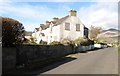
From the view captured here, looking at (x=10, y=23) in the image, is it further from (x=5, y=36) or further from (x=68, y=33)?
(x=68, y=33)

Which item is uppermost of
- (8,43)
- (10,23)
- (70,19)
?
(70,19)

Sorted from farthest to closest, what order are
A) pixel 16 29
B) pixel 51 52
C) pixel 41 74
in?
pixel 51 52 → pixel 16 29 → pixel 41 74

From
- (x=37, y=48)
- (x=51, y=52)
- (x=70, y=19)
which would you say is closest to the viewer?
(x=37, y=48)

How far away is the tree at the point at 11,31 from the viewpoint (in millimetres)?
16906

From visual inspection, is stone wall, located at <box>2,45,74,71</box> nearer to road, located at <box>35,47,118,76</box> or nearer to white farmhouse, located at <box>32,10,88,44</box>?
road, located at <box>35,47,118,76</box>

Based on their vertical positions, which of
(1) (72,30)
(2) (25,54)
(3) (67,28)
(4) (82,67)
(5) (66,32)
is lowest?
(4) (82,67)

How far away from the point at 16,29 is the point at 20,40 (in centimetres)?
123

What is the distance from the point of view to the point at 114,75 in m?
14.2

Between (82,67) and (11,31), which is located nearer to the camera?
(11,31)

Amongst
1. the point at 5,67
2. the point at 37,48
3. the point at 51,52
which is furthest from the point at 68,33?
the point at 5,67

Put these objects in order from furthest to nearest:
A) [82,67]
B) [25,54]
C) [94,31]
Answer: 1. [94,31]
2. [25,54]
3. [82,67]

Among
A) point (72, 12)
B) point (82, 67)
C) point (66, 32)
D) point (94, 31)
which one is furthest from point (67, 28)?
point (94, 31)

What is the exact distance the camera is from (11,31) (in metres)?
17.5

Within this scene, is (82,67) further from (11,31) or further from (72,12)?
(72,12)
